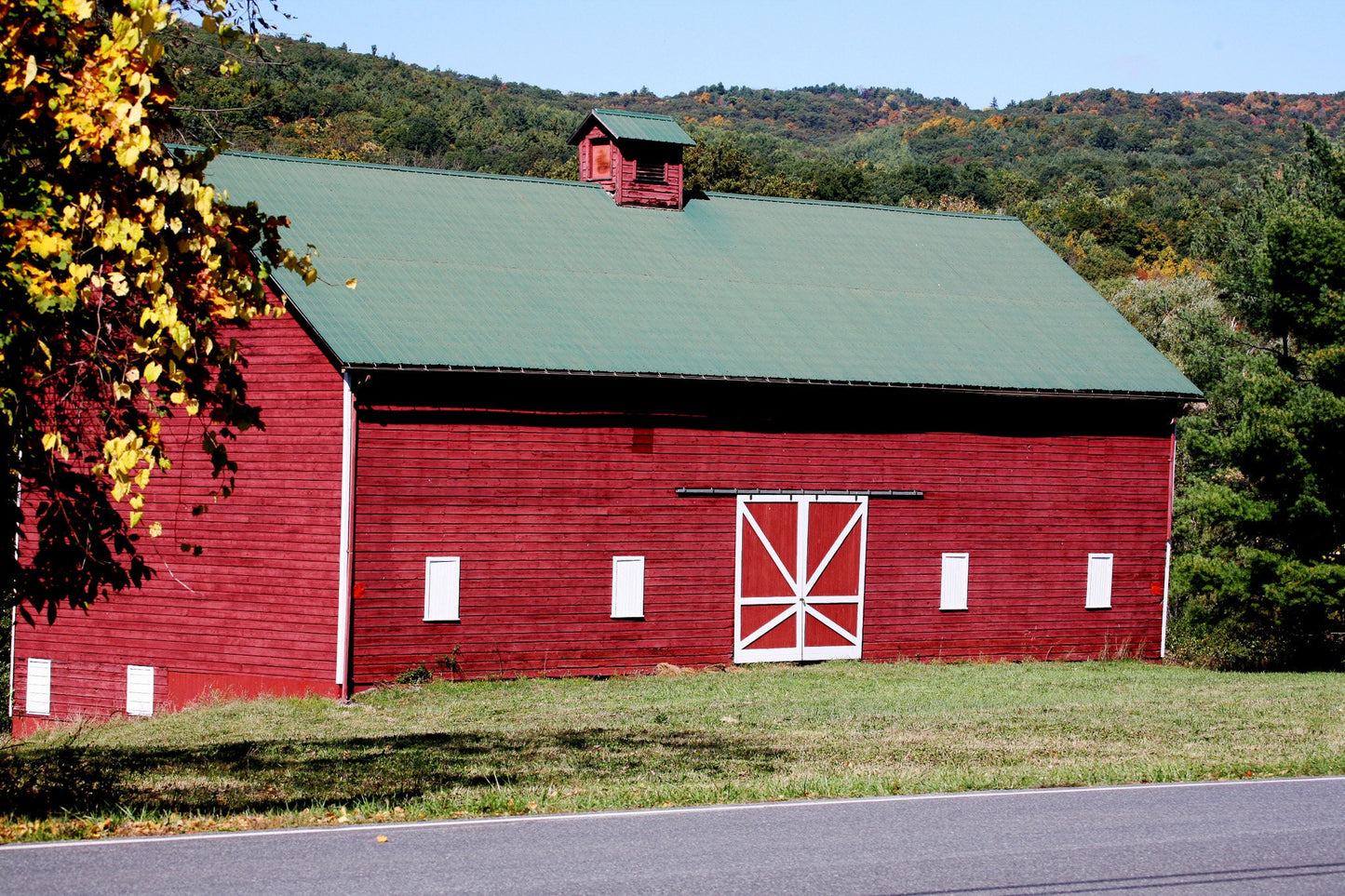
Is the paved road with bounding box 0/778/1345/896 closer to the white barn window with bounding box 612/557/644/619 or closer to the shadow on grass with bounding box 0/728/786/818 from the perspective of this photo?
the shadow on grass with bounding box 0/728/786/818

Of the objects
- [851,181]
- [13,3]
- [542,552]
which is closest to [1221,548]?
[542,552]

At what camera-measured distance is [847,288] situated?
1029 inches

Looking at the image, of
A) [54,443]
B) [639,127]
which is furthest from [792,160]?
[54,443]

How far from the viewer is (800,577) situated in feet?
75.4

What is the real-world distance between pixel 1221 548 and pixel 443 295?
1782 cm

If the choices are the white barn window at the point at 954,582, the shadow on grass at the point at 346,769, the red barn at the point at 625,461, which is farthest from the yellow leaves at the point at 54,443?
the white barn window at the point at 954,582

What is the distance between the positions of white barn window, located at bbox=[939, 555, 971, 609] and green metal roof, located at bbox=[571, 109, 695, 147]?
29.4ft

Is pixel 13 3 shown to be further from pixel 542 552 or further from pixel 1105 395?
pixel 1105 395

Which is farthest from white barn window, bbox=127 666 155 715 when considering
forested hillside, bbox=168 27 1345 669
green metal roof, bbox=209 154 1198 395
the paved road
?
the paved road

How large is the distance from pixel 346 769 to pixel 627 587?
30.0 ft

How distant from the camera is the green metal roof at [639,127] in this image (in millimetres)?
26734

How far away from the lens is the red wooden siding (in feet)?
65.7

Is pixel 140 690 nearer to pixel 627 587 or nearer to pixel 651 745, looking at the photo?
pixel 627 587

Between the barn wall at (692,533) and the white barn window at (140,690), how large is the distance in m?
3.68
